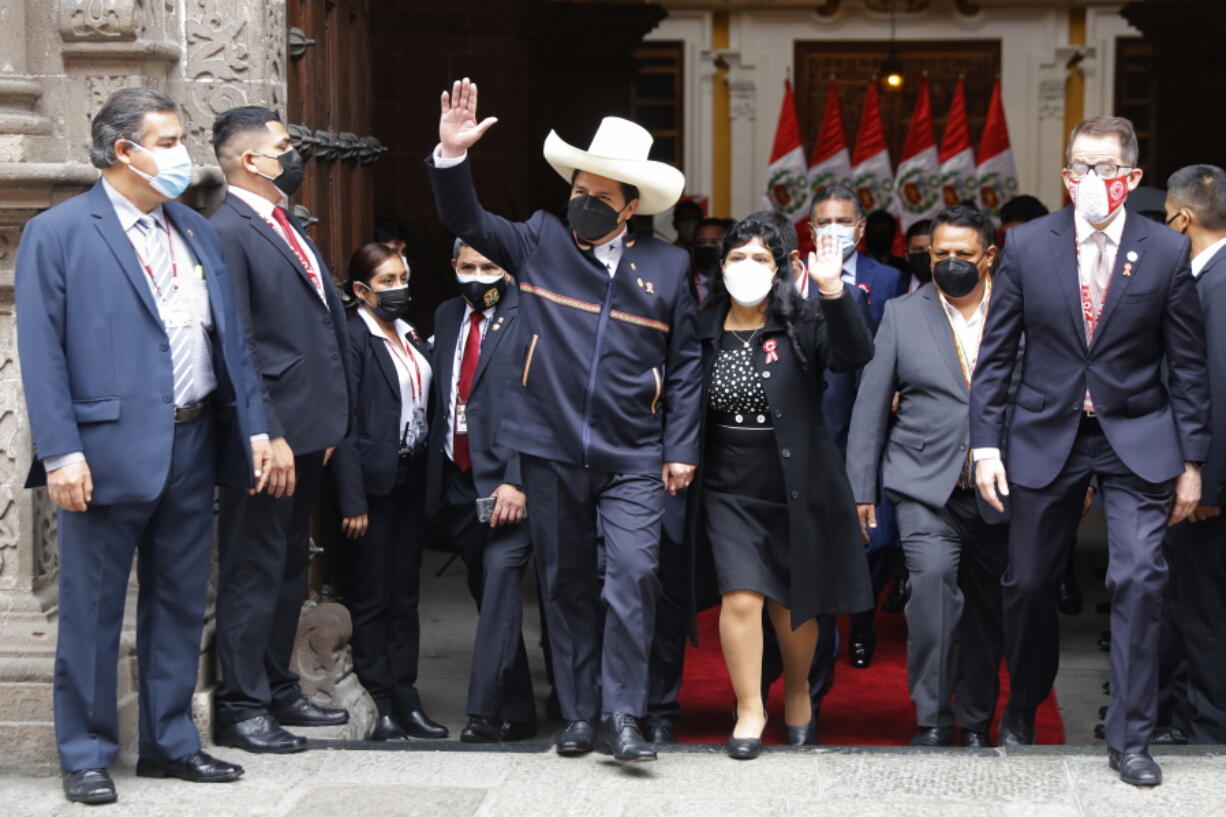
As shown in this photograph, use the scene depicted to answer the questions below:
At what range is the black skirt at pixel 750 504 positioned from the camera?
5.93m

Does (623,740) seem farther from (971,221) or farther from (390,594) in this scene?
(971,221)

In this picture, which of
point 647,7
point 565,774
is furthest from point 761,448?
point 647,7

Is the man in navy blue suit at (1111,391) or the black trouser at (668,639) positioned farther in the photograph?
the black trouser at (668,639)

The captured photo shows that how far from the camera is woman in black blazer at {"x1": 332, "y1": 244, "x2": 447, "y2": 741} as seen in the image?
650cm

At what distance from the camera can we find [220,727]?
19.1 ft

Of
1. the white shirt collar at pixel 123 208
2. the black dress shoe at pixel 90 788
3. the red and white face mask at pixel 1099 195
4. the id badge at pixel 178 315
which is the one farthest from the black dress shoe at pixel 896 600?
the white shirt collar at pixel 123 208

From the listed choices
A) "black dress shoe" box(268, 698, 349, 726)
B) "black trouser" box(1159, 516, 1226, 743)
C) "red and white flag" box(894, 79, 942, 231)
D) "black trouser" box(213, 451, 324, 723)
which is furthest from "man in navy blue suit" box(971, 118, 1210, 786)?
"red and white flag" box(894, 79, 942, 231)

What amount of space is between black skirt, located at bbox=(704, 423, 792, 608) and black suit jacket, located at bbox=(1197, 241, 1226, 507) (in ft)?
4.57

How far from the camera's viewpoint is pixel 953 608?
6148 mm

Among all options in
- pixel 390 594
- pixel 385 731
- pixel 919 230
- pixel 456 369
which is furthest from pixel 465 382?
pixel 919 230

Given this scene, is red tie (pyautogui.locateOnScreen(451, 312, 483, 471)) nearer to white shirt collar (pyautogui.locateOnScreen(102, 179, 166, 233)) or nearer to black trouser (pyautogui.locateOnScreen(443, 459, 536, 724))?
black trouser (pyautogui.locateOnScreen(443, 459, 536, 724))

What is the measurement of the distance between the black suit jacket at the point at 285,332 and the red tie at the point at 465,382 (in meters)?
0.74

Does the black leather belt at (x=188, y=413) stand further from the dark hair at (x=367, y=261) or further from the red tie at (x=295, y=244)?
the dark hair at (x=367, y=261)

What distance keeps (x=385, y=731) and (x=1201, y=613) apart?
2882 millimetres
